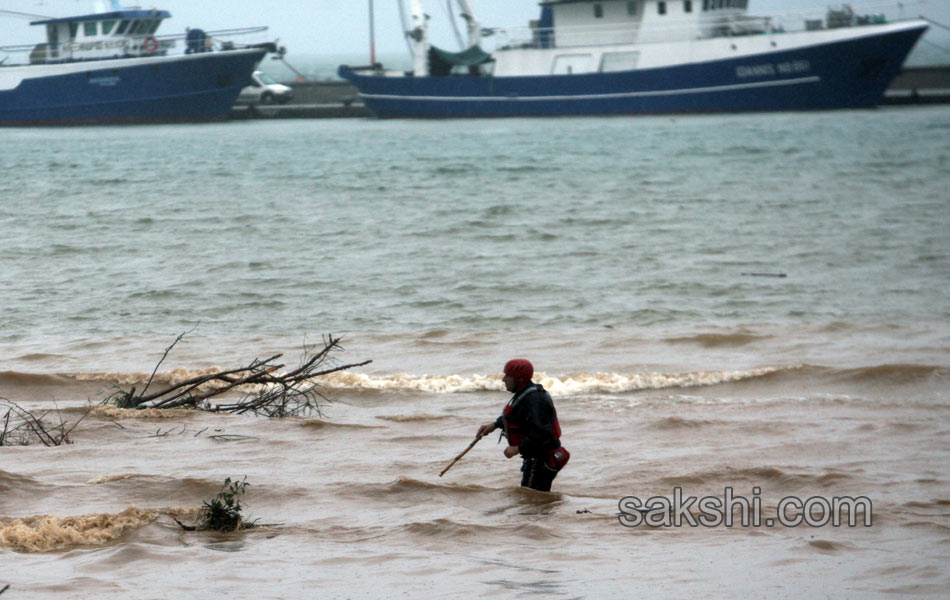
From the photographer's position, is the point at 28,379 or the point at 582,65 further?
the point at 582,65

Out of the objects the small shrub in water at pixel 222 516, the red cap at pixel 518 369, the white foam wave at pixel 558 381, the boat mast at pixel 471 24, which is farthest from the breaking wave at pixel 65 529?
the boat mast at pixel 471 24

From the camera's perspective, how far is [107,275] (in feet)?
65.9

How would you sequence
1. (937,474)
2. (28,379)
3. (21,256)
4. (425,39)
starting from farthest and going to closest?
(425,39), (21,256), (28,379), (937,474)

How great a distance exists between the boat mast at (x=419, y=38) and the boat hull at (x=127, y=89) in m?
7.48

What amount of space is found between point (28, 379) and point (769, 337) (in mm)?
8821

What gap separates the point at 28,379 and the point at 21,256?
11.3 metres

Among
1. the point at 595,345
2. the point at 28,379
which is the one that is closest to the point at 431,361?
the point at 595,345

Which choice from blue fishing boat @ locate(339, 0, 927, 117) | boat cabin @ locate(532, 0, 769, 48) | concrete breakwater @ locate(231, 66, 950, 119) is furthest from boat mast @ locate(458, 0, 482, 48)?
concrete breakwater @ locate(231, 66, 950, 119)

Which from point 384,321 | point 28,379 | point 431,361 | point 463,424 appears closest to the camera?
point 463,424

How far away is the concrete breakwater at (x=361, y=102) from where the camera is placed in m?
54.4

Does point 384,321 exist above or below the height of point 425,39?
below

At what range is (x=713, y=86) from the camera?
50.6 meters

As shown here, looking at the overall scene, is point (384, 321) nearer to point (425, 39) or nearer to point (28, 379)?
point (28, 379)

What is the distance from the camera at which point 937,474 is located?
790 cm
